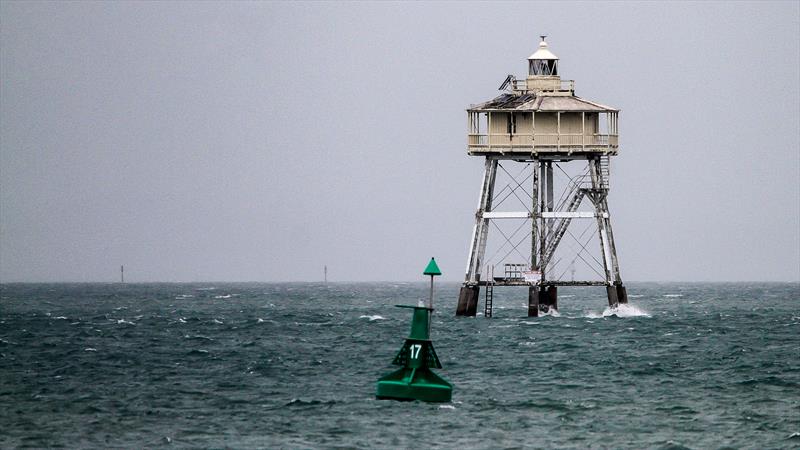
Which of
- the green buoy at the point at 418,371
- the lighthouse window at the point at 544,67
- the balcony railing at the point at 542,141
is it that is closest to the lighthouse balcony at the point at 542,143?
the balcony railing at the point at 542,141

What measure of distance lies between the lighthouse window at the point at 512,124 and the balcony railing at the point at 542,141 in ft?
1.02

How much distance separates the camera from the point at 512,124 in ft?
264

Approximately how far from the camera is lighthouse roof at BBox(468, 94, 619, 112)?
7981cm

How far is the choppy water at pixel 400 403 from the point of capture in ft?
135

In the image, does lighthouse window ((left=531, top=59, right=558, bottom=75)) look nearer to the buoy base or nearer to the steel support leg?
the steel support leg

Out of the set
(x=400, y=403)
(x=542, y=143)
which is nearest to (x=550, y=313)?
(x=542, y=143)

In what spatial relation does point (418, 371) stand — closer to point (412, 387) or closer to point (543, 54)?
point (412, 387)

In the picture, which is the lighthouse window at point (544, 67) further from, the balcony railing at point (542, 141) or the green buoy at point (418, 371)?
the green buoy at point (418, 371)

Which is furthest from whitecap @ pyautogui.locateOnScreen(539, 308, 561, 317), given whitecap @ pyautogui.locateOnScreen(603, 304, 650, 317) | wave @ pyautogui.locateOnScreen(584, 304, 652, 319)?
whitecap @ pyautogui.locateOnScreen(603, 304, 650, 317)

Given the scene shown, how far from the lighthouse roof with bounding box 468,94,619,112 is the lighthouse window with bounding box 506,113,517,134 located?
0.46 meters

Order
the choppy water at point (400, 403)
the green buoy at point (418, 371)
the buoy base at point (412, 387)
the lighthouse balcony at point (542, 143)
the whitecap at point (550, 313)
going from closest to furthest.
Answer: the green buoy at point (418, 371) → the buoy base at point (412, 387) → the choppy water at point (400, 403) → the lighthouse balcony at point (542, 143) → the whitecap at point (550, 313)

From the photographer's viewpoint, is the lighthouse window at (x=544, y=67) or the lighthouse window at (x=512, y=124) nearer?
the lighthouse window at (x=512, y=124)

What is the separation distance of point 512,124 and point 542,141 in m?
1.74

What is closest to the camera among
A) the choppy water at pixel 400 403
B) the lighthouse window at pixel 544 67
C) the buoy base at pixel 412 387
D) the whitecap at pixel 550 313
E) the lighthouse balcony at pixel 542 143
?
the buoy base at pixel 412 387
